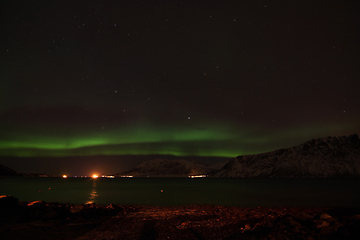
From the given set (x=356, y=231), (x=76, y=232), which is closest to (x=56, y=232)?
(x=76, y=232)

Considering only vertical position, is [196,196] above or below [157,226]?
below

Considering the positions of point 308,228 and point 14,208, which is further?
point 14,208

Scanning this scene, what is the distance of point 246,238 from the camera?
1410 centimetres

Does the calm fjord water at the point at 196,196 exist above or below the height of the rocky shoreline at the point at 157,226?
below

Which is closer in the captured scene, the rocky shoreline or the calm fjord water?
the rocky shoreline

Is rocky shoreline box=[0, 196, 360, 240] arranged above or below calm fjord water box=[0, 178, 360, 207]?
above

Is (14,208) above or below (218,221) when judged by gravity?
above

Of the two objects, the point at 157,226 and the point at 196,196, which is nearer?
the point at 157,226

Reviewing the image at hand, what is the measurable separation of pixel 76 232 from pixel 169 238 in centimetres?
587

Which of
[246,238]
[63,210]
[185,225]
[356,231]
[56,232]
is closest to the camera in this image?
[356,231]

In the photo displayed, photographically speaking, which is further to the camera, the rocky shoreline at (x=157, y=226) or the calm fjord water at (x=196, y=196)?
the calm fjord water at (x=196, y=196)

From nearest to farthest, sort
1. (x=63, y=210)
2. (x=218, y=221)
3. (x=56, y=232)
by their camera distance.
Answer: (x=56, y=232)
(x=218, y=221)
(x=63, y=210)

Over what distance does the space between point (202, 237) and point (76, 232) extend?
7.71 m

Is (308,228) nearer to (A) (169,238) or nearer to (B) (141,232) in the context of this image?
(A) (169,238)
